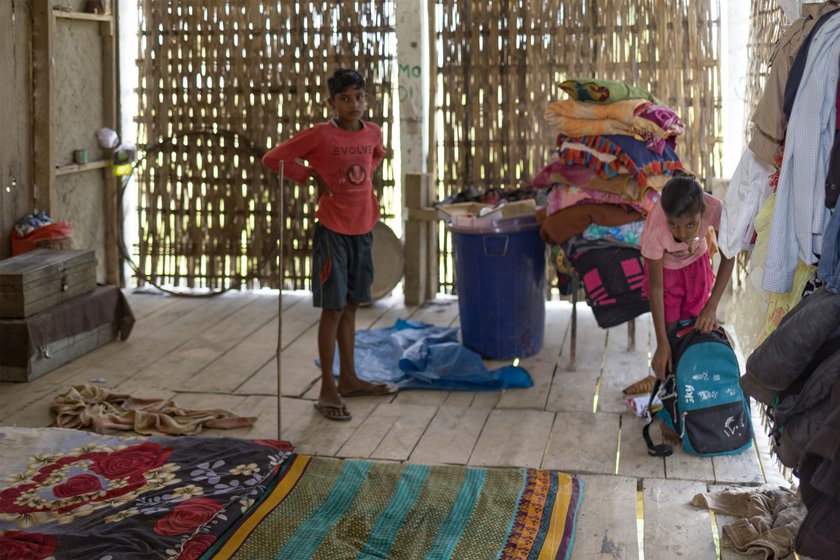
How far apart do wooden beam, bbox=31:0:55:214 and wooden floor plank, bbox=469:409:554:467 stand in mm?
3258

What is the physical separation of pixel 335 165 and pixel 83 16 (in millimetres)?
3111

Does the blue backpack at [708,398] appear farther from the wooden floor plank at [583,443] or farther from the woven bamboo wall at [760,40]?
the woven bamboo wall at [760,40]

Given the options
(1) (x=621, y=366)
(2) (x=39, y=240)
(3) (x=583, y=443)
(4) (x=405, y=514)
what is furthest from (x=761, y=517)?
(2) (x=39, y=240)

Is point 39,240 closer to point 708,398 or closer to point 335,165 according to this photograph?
point 335,165

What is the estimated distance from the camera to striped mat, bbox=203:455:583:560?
345 cm

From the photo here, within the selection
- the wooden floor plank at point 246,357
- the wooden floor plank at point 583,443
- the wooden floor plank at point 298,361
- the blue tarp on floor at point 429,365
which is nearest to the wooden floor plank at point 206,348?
the wooden floor plank at point 246,357

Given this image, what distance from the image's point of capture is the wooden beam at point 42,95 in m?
6.41

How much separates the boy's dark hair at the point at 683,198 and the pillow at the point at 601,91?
4.55 ft

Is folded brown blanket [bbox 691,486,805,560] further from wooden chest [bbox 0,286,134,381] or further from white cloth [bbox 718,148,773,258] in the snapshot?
wooden chest [bbox 0,286,134,381]

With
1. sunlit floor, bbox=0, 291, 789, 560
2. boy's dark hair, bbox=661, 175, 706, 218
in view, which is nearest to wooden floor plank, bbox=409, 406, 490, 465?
sunlit floor, bbox=0, 291, 789, 560

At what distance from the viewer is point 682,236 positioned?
4.16 meters

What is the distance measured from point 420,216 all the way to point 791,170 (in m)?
3.87

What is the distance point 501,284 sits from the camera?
5684 mm

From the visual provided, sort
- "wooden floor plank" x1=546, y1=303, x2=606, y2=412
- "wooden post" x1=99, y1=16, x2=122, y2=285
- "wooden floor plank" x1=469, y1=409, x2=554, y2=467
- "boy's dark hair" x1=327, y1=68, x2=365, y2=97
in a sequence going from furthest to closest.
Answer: "wooden post" x1=99, y1=16, x2=122, y2=285
"wooden floor plank" x1=546, y1=303, x2=606, y2=412
"boy's dark hair" x1=327, y1=68, x2=365, y2=97
"wooden floor plank" x1=469, y1=409, x2=554, y2=467
